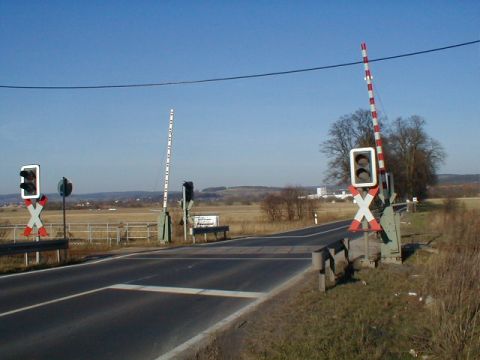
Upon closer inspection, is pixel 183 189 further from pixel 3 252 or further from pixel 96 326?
pixel 96 326

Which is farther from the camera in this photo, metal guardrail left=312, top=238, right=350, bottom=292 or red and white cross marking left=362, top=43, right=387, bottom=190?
red and white cross marking left=362, top=43, right=387, bottom=190

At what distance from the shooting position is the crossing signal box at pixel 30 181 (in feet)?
57.5

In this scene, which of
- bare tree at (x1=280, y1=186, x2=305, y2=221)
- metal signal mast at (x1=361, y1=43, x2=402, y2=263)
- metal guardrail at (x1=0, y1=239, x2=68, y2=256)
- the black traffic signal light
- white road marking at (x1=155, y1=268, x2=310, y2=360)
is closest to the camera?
white road marking at (x1=155, y1=268, x2=310, y2=360)

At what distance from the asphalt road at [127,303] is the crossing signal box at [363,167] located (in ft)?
9.38

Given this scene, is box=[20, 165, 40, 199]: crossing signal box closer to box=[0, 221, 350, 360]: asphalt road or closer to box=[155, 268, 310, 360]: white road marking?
box=[0, 221, 350, 360]: asphalt road

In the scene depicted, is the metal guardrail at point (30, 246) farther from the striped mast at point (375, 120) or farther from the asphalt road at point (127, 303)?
the striped mast at point (375, 120)

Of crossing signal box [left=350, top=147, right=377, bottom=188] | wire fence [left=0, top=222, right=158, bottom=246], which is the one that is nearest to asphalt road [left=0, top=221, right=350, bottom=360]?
crossing signal box [left=350, top=147, right=377, bottom=188]

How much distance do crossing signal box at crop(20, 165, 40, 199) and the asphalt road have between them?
109 inches

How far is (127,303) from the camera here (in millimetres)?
10031

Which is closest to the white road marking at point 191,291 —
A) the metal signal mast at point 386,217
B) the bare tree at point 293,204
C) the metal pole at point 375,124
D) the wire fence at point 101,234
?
the metal signal mast at point 386,217

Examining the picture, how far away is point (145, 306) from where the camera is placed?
31.8ft

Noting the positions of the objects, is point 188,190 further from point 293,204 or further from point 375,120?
point 293,204

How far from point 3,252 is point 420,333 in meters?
13.3

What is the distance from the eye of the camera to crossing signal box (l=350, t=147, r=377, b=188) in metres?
12.4
